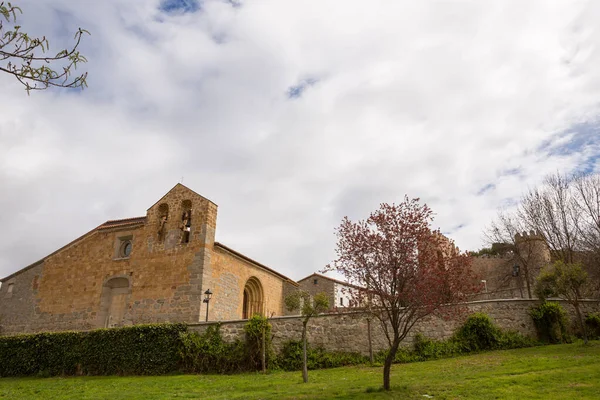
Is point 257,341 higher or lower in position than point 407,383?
higher

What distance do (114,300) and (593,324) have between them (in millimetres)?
25475

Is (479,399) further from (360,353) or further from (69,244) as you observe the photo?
(69,244)

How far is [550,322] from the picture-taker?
18.0 meters

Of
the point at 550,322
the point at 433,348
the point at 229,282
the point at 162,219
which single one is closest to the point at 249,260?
the point at 229,282

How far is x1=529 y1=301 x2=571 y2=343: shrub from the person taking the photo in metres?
17.8

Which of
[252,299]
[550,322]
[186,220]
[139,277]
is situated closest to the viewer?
[550,322]

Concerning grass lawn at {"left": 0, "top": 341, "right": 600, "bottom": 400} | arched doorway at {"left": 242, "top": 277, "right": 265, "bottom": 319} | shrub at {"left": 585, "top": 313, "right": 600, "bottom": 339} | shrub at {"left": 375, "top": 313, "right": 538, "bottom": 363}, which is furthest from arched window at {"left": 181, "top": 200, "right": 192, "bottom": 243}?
shrub at {"left": 585, "top": 313, "right": 600, "bottom": 339}

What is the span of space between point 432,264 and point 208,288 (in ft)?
48.4

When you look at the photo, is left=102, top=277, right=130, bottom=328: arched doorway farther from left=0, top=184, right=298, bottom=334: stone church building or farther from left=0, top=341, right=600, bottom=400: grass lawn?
left=0, top=341, right=600, bottom=400: grass lawn

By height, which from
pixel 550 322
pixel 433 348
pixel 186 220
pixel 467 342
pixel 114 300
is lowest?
pixel 433 348

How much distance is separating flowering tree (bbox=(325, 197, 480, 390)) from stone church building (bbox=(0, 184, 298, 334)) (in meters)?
12.9

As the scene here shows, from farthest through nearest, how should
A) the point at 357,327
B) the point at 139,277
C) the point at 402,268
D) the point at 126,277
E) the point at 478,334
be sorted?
the point at 126,277, the point at 139,277, the point at 357,327, the point at 478,334, the point at 402,268

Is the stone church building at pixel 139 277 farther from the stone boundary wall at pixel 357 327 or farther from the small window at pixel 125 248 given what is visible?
the stone boundary wall at pixel 357 327

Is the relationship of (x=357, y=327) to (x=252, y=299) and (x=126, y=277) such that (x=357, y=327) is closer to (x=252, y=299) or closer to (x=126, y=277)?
(x=252, y=299)
